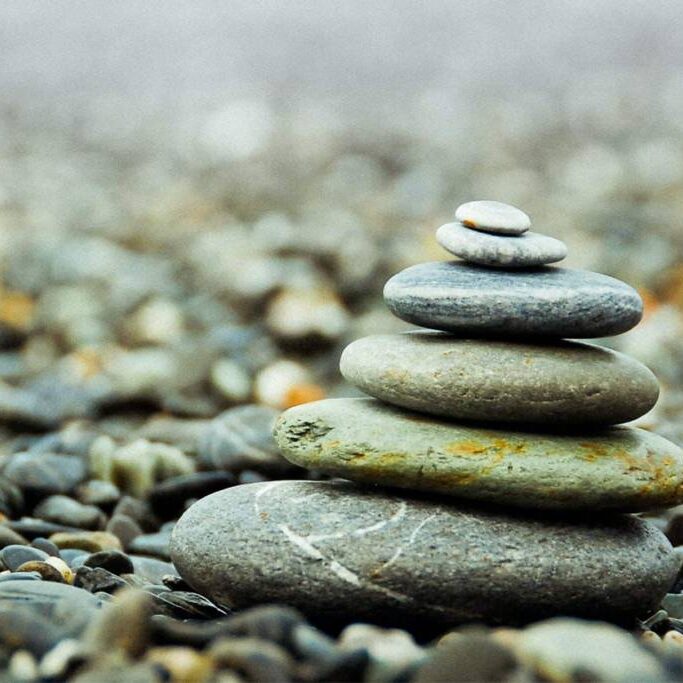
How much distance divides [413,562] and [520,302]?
3.07 feet

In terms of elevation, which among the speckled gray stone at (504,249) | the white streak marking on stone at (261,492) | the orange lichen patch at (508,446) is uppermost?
the speckled gray stone at (504,249)

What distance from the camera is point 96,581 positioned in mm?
4160

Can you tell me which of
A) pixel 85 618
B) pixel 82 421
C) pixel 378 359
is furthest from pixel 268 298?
Result: pixel 85 618

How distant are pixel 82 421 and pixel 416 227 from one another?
5155 millimetres

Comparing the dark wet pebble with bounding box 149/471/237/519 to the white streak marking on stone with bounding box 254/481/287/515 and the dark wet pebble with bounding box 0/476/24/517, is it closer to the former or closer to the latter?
the dark wet pebble with bounding box 0/476/24/517

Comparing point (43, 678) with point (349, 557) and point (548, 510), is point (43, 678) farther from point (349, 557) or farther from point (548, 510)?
point (548, 510)

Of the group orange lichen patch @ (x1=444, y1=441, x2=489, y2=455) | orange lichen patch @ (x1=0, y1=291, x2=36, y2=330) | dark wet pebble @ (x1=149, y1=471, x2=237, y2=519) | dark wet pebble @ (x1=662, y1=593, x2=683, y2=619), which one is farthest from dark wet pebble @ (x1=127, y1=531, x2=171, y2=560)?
orange lichen patch @ (x1=0, y1=291, x2=36, y2=330)

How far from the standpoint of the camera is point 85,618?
A: 3.42 m

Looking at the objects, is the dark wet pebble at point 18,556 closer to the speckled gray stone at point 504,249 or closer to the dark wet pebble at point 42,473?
the dark wet pebble at point 42,473

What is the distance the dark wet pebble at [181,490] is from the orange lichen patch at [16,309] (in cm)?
452

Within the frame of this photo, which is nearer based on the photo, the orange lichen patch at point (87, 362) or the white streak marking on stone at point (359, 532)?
the white streak marking on stone at point (359, 532)

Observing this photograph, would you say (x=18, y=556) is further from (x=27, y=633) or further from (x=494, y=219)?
(x=494, y=219)

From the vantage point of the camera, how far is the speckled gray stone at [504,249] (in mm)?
4094

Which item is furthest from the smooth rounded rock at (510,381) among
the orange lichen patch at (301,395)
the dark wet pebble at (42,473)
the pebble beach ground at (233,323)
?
the orange lichen patch at (301,395)
